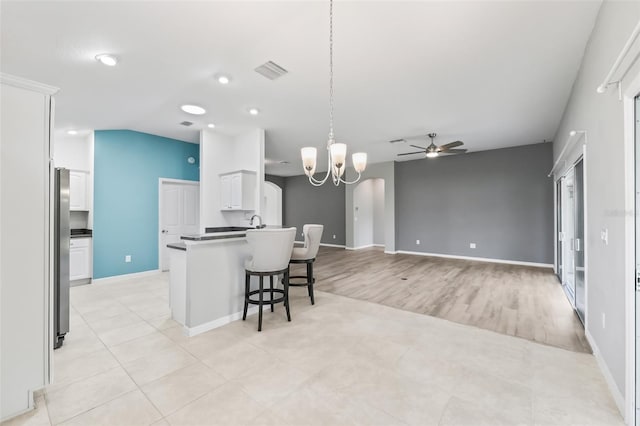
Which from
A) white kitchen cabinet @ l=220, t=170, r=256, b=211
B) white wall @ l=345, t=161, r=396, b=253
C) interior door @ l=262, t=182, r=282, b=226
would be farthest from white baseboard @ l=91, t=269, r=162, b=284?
white wall @ l=345, t=161, r=396, b=253

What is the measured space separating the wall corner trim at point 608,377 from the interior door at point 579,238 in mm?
831

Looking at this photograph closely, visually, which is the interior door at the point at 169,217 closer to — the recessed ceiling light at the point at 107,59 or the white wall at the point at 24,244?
the recessed ceiling light at the point at 107,59

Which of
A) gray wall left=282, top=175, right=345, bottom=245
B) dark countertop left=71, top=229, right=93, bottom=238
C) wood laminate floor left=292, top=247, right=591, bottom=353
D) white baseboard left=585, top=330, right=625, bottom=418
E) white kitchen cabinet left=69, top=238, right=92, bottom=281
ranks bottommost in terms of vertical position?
wood laminate floor left=292, top=247, right=591, bottom=353

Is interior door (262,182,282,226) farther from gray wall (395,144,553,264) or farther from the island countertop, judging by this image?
the island countertop

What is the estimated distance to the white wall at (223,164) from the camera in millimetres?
5109

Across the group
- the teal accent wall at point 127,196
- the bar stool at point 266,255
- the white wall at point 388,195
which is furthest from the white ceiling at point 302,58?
the white wall at point 388,195

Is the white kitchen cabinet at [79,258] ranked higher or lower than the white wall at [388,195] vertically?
lower

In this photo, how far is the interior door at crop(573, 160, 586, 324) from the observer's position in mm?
3109

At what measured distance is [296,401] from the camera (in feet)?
5.86

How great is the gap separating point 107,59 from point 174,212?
3.65m

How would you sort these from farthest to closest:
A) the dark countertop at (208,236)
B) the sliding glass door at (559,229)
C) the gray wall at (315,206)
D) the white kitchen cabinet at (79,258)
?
the gray wall at (315,206) < the sliding glass door at (559,229) < the white kitchen cabinet at (79,258) < the dark countertop at (208,236)

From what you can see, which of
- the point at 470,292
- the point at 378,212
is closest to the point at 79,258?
the point at 470,292

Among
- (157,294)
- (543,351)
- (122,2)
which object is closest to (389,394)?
(543,351)

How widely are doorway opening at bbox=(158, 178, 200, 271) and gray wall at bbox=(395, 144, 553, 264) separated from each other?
5641mm
